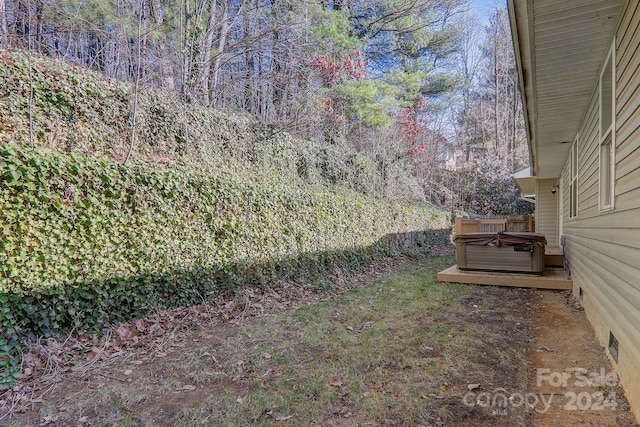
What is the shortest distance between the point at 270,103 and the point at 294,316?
6191 mm

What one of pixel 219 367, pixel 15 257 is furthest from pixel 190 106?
pixel 219 367

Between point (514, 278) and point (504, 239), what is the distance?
771 mm

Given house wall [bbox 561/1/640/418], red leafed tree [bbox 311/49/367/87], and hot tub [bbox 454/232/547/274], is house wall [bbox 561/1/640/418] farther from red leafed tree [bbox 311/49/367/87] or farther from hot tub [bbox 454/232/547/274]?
red leafed tree [bbox 311/49/367/87]

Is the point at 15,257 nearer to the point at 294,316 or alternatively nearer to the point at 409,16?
the point at 294,316

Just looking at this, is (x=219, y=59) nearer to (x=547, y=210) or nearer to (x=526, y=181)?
(x=526, y=181)

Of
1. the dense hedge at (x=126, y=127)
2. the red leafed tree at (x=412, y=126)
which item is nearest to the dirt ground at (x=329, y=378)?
the dense hedge at (x=126, y=127)

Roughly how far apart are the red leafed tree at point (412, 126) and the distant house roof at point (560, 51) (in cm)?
820

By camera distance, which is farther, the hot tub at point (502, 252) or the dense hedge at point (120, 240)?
the hot tub at point (502, 252)

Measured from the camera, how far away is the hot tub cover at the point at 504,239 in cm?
620

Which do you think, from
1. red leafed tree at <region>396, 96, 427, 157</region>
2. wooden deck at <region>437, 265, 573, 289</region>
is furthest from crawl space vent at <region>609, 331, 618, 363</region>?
red leafed tree at <region>396, 96, 427, 157</region>

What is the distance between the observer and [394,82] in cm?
1272

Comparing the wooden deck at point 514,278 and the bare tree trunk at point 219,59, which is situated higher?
the bare tree trunk at point 219,59

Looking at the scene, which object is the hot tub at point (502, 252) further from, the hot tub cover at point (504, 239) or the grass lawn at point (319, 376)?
the grass lawn at point (319, 376)

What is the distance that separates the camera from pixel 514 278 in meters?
6.08
